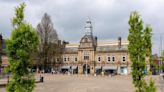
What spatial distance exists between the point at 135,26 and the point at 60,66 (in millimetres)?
105671

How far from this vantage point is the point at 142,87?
21.9 meters

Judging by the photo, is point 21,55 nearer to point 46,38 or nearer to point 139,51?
point 139,51

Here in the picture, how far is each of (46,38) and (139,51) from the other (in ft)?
293

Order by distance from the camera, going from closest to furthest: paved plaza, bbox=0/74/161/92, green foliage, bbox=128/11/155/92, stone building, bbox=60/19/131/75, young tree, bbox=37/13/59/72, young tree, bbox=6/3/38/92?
young tree, bbox=6/3/38/92, green foliage, bbox=128/11/155/92, paved plaza, bbox=0/74/161/92, young tree, bbox=37/13/59/72, stone building, bbox=60/19/131/75

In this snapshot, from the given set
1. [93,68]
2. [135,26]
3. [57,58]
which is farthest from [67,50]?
[135,26]

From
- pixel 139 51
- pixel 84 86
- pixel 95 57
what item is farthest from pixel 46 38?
pixel 139 51

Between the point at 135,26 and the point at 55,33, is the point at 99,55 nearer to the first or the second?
the point at 55,33

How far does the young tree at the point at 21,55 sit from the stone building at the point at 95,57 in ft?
Result: 311

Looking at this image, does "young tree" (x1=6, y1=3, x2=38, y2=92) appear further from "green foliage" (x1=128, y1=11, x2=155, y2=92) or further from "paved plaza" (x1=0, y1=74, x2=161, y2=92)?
"paved plaza" (x1=0, y1=74, x2=161, y2=92)

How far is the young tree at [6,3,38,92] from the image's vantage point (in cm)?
1923

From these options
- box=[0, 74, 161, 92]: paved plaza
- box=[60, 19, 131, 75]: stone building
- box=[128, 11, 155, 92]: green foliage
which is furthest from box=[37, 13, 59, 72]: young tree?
box=[128, 11, 155, 92]: green foliage

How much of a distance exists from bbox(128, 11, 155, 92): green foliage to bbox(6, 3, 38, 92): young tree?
6172 millimetres

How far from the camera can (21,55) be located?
19.2m

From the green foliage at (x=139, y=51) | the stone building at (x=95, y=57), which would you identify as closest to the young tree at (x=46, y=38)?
the stone building at (x=95, y=57)
